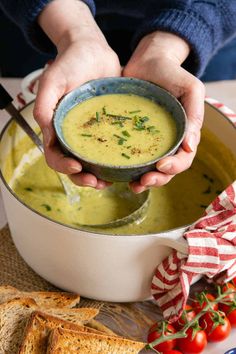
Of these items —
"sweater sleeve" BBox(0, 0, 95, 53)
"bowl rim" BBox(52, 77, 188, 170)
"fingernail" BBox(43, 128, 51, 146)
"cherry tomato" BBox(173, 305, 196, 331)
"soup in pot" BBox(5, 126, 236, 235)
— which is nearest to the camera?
"bowl rim" BBox(52, 77, 188, 170)

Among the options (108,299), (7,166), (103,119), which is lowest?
(108,299)

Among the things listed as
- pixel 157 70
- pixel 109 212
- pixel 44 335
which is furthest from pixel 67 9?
pixel 44 335

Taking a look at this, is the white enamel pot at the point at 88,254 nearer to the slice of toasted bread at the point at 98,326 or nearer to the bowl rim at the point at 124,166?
the slice of toasted bread at the point at 98,326

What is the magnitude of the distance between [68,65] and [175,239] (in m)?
0.56

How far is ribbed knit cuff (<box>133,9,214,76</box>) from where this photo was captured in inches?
73.8

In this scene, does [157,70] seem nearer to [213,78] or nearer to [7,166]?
[7,166]

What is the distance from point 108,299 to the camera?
170cm

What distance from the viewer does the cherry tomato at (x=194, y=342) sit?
1598 mm

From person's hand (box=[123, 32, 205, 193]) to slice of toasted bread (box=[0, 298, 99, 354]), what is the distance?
38cm

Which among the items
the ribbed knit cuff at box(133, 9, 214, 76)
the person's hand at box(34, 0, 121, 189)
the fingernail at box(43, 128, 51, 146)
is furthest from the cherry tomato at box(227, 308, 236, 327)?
the ribbed knit cuff at box(133, 9, 214, 76)

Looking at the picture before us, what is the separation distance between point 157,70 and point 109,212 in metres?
0.42

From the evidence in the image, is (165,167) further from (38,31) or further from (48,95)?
(38,31)

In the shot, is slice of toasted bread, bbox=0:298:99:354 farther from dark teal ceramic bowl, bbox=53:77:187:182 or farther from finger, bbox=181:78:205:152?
finger, bbox=181:78:205:152

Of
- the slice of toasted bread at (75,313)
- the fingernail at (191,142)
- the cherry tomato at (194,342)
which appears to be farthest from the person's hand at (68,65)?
the cherry tomato at (194,342)
